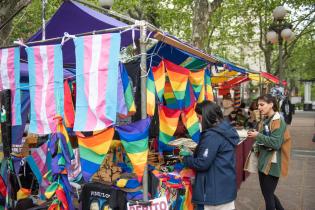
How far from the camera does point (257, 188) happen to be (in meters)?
7.27

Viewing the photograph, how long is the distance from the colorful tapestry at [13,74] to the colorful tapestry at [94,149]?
1234 millimetres

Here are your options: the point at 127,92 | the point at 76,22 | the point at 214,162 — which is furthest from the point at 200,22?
the point at 214,162

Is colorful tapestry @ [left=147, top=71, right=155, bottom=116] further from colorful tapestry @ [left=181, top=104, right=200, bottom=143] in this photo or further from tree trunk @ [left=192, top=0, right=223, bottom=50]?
tree trunk @ [left=192, top=0, right=223, bottom=50]

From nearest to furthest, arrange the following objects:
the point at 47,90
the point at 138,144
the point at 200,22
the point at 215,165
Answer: the point at 215,165 → the point at 138,144 → the point at 47,90 → the point at 200,22

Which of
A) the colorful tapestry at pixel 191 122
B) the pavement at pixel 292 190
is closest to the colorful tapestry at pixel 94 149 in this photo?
the colorful tapestry at pixel 191 122

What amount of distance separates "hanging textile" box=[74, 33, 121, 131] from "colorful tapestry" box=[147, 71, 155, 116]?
18.5 inches

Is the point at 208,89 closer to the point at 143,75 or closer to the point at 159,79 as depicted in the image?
the point at 159,79

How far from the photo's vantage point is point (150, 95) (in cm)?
405

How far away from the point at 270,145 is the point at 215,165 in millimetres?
1216

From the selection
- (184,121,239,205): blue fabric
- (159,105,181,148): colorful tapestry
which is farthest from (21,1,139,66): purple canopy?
(184,121,239,205): blue fabric

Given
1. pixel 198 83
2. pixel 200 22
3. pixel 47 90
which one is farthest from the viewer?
pixel 200 22

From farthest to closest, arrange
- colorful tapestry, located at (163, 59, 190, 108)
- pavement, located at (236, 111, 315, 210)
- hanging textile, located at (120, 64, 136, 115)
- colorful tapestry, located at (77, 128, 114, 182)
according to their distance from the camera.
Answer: pavement, located at (236, 111, 315, 210), colorful tapestry, located at (163, 59, 190, 108), hanging textile, located at (120, 64, 136, 115), colorful tapestry, located at (77, 128, 114, 182)

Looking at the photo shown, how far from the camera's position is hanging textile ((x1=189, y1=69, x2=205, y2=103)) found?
199 inches

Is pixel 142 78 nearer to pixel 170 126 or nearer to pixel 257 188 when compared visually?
pixel 170 126
